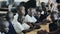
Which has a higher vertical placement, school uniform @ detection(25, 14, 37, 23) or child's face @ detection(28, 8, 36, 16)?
child's face @ detection(28, 8, 36, 16)

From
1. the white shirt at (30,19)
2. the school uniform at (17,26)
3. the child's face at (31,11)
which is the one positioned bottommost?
the school uniform at (17,26)

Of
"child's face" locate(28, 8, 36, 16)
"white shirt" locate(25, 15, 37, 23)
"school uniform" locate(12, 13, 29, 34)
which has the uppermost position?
"child's face" locate(28, 8, 36, 16)

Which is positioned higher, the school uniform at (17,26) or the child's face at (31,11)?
the child's face at (31,11)

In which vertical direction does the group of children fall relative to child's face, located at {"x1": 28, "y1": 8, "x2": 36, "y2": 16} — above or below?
below

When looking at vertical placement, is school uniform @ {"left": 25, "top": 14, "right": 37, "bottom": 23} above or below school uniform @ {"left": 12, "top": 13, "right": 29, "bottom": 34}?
above

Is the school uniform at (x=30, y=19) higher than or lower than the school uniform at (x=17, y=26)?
higher

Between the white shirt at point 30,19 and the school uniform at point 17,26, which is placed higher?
the white shirt at point 30,19

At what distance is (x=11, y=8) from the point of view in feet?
3.06

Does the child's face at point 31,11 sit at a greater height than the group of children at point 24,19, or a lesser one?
greater

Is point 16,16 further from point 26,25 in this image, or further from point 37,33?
point 37,33

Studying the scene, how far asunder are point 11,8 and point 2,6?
65 millimetres

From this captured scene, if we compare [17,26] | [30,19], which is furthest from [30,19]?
[17,26]

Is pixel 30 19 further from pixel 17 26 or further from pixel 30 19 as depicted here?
pixel 17 26

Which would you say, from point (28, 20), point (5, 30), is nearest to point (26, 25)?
point (28, 20)
